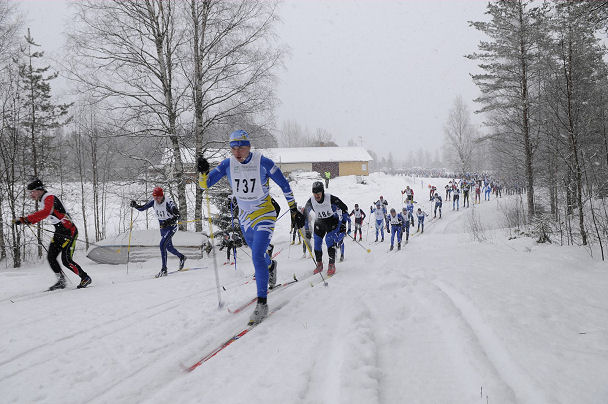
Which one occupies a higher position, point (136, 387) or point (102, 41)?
point (102, 41)

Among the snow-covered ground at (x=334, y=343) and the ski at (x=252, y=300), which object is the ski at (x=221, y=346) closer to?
the snow-covered ground at (x=334, y=343)

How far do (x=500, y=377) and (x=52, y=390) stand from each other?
10.9 feet

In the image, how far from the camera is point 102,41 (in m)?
10.3

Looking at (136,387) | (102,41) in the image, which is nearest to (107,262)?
(102,41)

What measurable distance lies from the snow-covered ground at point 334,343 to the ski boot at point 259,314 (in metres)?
0.10

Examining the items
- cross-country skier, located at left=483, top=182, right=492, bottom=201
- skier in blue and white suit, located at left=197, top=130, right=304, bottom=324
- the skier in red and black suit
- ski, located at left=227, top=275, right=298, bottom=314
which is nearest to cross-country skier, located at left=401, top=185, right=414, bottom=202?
cross-country skier, located at left=483, top=182, right=492, bottom=201

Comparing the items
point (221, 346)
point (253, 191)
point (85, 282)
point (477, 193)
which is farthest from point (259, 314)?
point (477, 193)

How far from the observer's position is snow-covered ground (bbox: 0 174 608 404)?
215 cm

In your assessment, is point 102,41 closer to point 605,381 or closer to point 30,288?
point 30,288

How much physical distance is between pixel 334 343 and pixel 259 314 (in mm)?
1158

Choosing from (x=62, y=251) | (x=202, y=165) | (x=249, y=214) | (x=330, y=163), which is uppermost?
(x=330, y=163)

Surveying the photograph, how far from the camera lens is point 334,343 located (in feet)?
9.45

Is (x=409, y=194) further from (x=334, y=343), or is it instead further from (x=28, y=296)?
(x=28, y=296)

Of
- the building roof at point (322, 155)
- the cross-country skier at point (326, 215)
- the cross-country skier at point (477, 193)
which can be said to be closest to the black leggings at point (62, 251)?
the cross-country skier at point (326, 215)
